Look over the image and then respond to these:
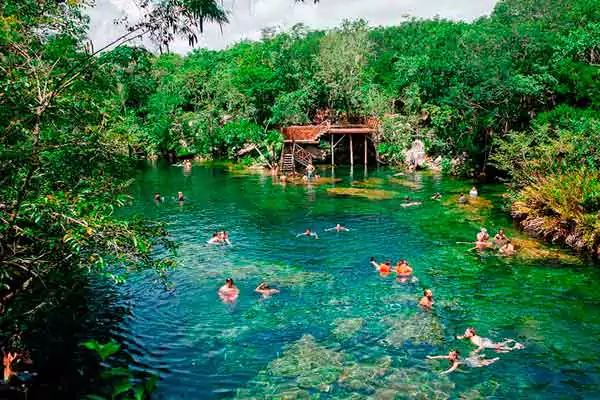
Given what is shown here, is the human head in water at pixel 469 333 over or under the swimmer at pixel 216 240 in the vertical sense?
under

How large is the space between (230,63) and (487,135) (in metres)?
40.3

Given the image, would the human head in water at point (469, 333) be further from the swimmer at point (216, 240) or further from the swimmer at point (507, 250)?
the swimmer at point (216, 240)

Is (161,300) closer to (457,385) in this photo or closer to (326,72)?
(457,385)

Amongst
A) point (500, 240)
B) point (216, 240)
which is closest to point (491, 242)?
point (500, 240)

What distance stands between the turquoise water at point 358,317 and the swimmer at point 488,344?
1.05 ft

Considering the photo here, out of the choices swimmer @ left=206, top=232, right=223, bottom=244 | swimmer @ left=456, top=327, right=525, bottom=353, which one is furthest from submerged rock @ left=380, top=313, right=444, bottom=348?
swimmer @ left=206, top=232, right=223, bottom=244

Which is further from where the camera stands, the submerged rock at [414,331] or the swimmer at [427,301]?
the swimmer at [427,301]

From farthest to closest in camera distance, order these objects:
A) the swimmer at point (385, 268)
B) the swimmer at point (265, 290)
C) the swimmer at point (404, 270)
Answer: the swimmer at point (385, 268) < the swimmer at point (404, 270) < the swimmer at point (265, 290)

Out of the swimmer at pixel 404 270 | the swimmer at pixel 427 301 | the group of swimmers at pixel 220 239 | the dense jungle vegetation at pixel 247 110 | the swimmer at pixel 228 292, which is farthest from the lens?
the group of swimmers at pixel 220 239

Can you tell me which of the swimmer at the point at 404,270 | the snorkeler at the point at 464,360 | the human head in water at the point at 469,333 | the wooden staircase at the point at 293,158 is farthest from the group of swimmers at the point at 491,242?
the wooden staircase at the point at 293,158

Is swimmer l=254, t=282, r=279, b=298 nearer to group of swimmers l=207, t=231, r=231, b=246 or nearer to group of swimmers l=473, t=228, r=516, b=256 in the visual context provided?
group of swimmers l=207, t=231, r=231, b=246

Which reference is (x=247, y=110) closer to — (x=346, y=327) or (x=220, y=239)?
(x=220, y=239)

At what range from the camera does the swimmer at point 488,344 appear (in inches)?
545

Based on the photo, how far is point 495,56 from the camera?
131 ft
